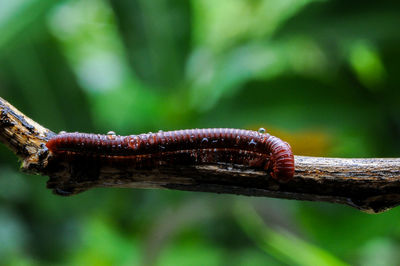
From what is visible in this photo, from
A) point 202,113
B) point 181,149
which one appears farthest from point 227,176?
point 202,113

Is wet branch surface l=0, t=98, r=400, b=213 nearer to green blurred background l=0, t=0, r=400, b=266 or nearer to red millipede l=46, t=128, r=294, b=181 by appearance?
red millipede l=46, t=128, r=294, b=181

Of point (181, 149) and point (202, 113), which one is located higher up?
point (202, 113)

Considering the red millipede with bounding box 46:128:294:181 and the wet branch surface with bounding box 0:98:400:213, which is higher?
the red millipede with bounding box 46:128:294:181

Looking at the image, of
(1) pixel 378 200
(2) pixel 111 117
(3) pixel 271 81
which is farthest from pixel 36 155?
(2) pixel 111 117

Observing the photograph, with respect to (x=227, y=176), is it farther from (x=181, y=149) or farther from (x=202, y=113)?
(x=202, y=113)

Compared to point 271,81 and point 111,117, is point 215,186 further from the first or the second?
point 111,117

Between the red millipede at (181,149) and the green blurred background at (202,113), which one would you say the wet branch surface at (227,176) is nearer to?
the red millipede at (181,149)

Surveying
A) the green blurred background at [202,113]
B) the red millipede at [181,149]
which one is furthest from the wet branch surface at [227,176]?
the green blurred background at [202,113]

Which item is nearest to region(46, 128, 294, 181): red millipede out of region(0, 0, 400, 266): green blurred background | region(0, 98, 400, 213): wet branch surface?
region(0, 98, 400, 213): wet branch surface
